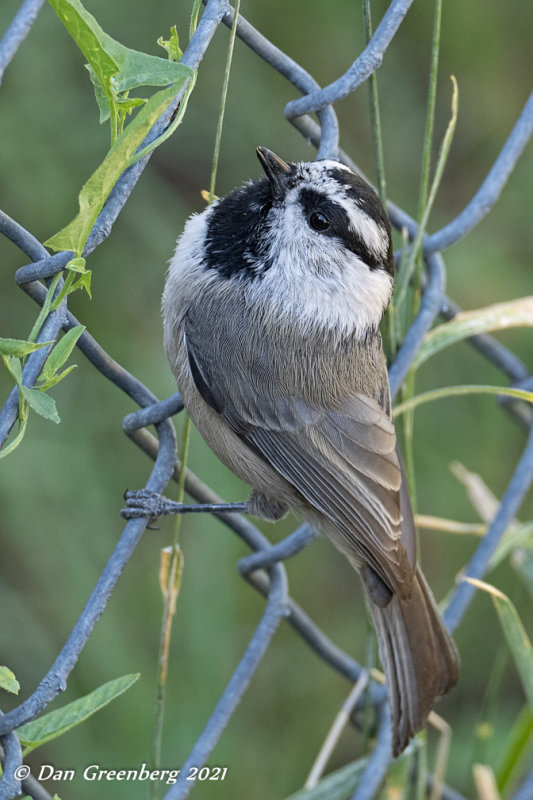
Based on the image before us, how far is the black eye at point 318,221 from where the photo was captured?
2.14 meters

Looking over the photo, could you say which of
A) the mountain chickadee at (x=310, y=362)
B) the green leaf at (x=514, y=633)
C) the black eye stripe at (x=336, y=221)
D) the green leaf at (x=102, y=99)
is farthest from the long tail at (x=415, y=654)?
the green leaf at (x=102, y=99)

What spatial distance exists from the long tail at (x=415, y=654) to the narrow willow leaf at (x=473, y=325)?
1.73ft

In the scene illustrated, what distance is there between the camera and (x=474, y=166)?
159 inches

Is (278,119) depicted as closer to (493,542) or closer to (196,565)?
(196,565)

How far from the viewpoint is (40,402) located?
1142 millimetres

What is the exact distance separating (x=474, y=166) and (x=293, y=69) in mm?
2324

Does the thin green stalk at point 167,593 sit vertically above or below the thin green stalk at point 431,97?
below

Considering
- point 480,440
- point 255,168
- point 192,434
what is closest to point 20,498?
point 192,434

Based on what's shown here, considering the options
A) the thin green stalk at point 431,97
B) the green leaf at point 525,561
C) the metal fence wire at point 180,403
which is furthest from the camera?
the green leaf at point 525,561

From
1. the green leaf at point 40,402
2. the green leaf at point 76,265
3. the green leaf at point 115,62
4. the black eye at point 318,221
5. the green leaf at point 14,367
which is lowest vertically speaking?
the green leaf at point 40,402

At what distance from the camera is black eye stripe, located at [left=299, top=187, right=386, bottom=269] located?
6.85 ft

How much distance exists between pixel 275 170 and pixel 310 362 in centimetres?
44

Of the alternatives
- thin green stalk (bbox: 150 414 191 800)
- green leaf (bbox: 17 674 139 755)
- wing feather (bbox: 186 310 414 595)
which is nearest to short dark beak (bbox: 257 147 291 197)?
wing feather (bbox: 186 310 414 595)

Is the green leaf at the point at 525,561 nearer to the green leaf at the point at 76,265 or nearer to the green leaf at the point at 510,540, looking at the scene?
the green leaf at the point at 510,540
